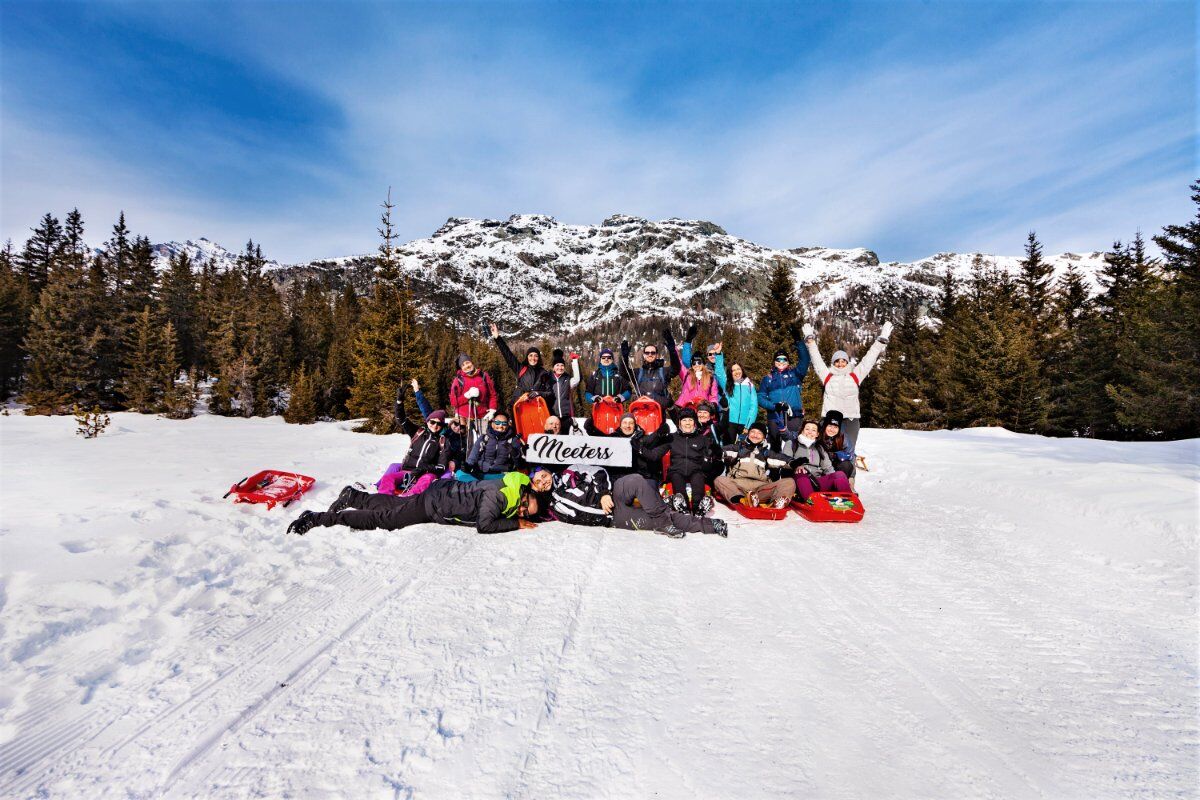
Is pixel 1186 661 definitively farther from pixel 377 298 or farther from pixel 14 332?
pixel 14 332

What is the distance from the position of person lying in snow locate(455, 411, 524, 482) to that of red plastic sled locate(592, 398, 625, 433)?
6.06ft

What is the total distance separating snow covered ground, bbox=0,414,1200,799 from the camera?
2277 millimetres

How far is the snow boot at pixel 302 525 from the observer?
567cm

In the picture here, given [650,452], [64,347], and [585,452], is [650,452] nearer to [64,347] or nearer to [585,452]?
[585,452]

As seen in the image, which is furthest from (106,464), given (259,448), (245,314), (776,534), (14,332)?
(14,332)

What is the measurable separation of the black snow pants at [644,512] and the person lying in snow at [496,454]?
5.82 feet

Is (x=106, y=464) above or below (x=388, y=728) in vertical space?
above

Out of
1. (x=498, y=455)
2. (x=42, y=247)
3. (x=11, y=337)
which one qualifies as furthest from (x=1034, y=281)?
(x=42, y=247)

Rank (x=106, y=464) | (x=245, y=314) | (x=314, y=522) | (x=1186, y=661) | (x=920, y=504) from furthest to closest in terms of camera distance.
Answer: (x=245, y=314), (x=106, y=464), (x=920, y=504), (x=314, y=522), (x=1186, y=661)

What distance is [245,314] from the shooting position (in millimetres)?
29984

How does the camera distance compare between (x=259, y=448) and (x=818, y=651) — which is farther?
(x=259, y=448)

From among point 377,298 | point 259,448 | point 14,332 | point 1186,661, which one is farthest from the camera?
point 14,332

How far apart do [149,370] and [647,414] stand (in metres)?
28.8

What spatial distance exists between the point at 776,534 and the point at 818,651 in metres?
2.80
